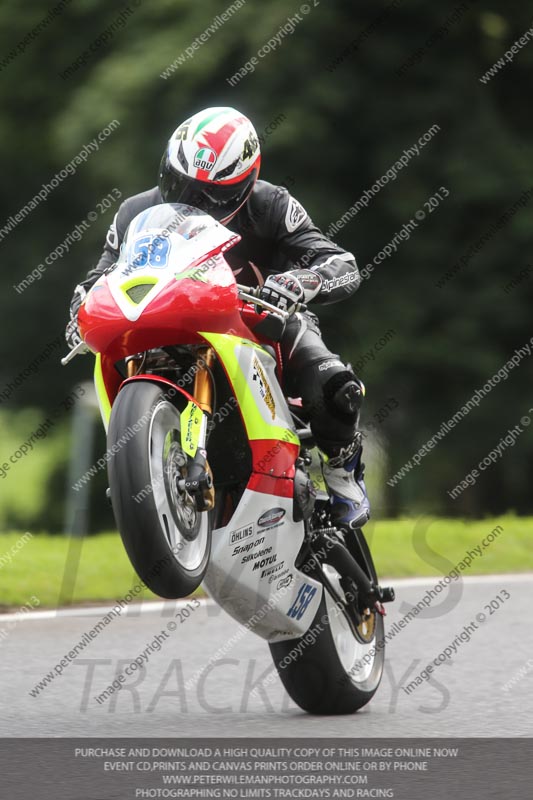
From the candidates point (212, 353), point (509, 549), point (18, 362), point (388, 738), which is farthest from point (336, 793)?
point (18, 362)

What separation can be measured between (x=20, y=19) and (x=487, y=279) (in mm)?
4705

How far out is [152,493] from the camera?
4.46 m

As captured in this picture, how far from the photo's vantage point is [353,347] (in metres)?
12.6

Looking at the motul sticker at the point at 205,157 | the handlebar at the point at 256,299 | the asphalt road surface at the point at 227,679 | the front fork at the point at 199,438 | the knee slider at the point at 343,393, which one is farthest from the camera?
the knee slider at the point at 343,393

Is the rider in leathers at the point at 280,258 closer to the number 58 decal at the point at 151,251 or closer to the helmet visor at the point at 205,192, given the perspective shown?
the helmet visor at the point at 205,192

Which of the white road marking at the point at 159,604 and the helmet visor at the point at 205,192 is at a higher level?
the helmet visor at the point at 205,192

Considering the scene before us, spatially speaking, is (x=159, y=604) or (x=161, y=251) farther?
(x=159, y=604)

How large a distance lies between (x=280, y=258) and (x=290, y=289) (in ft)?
2.08

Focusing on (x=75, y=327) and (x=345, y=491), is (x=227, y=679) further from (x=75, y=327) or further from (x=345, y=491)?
(x=75, y=327)

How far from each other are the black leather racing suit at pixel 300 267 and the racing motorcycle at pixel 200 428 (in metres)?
0.10

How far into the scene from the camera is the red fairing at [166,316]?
4.76m

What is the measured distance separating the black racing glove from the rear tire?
1.17 metres

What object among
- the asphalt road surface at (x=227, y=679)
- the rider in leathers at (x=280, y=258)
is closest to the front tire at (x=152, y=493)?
the rider in leathers at (x=280, y=258)

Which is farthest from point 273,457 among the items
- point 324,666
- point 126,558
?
point 126,558
